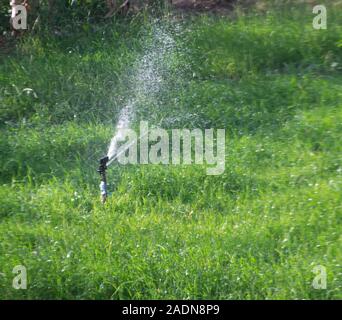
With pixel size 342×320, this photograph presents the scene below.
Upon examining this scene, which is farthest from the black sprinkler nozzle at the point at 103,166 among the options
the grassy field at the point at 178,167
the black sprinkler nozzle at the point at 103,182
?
the grassy field at the point at 178,167

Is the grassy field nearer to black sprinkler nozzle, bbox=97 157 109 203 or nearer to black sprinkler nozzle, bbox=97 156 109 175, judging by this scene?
black sprinkler nozzle, bbox=97 157 109 203

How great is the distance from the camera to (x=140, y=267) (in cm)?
567

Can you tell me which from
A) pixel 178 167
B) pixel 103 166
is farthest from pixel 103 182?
pixel 178 167

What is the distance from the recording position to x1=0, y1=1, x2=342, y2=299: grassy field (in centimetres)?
566

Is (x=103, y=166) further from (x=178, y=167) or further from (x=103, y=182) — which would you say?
(x=178, y=167)

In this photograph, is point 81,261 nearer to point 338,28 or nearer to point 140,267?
point 140,267

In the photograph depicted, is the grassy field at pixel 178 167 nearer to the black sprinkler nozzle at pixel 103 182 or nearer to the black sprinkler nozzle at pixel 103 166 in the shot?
the black sprinkler nozzle at pixel 103 182

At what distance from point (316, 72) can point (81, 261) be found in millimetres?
3827

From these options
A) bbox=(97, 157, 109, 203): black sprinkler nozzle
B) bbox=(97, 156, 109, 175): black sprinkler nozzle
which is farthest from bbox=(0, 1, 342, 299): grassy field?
bbox=(97, 156, 109, 175): black sprinkler nozzle

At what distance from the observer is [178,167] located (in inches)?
277

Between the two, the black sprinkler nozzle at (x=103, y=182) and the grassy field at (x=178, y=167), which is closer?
the grassy field at (x=178, y=167)

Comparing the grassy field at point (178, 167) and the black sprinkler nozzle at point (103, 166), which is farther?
the black sprinkler nozzle at point (103, 166)

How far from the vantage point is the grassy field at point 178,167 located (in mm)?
5660
